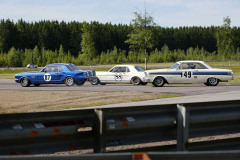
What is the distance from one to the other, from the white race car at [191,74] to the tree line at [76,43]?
64.0 m

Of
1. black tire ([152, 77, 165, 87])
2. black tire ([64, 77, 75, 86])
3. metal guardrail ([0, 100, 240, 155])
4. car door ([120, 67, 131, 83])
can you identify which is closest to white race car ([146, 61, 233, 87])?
black tire ([152, 77, 165, 87])

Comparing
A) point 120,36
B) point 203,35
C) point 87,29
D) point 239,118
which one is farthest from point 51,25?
point 239,118

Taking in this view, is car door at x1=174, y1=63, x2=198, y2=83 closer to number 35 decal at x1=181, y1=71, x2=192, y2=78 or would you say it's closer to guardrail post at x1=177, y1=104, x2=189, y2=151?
number 35 decal at x1=181, y1=71, x2=192, y2=78

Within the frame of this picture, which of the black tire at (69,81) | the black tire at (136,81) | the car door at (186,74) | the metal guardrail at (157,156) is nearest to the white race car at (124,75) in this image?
the black tire at (136,81)

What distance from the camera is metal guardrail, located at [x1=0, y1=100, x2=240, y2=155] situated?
3.91 metres

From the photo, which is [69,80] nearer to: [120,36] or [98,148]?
[98,148]

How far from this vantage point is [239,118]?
4.90m

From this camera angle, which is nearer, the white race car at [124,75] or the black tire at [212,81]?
the black tire at [212,81]

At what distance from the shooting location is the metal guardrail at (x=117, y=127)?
391 centimetres

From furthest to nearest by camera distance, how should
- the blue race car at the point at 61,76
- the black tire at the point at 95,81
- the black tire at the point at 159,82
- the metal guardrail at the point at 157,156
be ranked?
the black tire at the point at 95,81 < the blue race car at the point at 61,76 < the black tire at the point at 159,82 < the metal guardrail at the point at 157,156


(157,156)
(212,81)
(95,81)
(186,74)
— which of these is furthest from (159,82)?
(157,156)

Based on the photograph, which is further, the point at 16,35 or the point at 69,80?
the point at 16,35

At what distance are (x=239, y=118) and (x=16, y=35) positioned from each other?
149m

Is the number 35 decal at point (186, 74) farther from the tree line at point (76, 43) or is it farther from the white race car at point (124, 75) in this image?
the tree line at point (76, 43)
